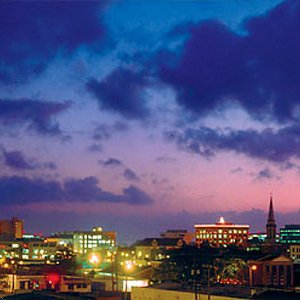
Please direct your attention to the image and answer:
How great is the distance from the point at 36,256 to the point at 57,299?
4547 inches

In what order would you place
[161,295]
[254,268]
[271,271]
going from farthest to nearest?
1. [254,268]
2. [271,271]
3. [161,295]

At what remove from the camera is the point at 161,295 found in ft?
161

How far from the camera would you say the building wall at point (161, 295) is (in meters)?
44.7

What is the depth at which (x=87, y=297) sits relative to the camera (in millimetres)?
51500

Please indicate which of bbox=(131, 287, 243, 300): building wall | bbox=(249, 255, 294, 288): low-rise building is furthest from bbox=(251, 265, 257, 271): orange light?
bbox=(131, 287, 243, 300): building wall

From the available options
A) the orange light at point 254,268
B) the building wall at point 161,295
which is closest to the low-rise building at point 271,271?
the orange light at point 254,268

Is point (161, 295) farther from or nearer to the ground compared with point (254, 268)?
nearer to the ground

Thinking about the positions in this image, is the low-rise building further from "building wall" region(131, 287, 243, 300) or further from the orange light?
"building wall" region(131, 287, 243, 300)

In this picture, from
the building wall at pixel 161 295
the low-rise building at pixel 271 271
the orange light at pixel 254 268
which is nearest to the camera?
the building wall at pixel 161 295

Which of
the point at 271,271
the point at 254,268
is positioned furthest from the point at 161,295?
the point at 254,268

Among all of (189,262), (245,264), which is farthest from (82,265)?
(245,264)

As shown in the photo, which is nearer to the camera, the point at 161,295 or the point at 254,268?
the point at 161,295

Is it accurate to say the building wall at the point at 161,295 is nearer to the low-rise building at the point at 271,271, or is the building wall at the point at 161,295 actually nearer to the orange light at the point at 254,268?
the low-rise building at the point at 271,271

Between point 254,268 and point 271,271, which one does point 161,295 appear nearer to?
point 271,271
